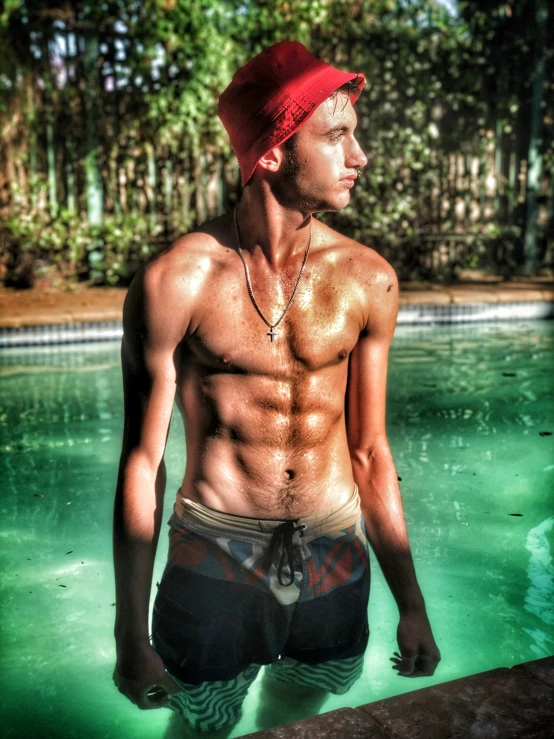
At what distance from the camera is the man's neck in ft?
6.57

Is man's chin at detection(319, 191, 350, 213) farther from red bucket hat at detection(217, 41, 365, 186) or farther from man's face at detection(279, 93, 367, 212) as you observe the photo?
red bucket hat at detection(217, 41, 365, 186)

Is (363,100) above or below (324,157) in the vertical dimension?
above

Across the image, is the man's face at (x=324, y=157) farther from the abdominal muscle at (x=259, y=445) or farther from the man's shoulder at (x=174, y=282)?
the abdominal muscle at (x=259, y=445)

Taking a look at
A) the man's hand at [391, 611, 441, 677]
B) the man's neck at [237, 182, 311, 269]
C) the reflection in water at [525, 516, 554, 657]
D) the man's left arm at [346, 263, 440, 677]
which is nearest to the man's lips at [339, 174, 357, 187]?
the man's neck at [237, 182, 311, 269]

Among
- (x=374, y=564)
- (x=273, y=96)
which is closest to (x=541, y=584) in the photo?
(x=374, y=564)

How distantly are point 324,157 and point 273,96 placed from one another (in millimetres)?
167

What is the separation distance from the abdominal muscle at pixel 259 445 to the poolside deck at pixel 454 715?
0.47 m

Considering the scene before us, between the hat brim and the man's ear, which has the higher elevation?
the hat brim

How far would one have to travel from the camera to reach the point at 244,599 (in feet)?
6.52

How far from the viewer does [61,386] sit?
20.5 feet

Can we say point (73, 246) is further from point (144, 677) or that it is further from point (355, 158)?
point (144, 677)

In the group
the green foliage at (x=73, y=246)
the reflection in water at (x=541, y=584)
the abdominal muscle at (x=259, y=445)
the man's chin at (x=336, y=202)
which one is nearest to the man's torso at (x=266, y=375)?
the abdominal muscle at (x=259, y=445)

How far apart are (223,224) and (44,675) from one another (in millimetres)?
1797

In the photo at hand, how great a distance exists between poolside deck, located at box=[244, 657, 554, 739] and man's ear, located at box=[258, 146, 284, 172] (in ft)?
3.72
